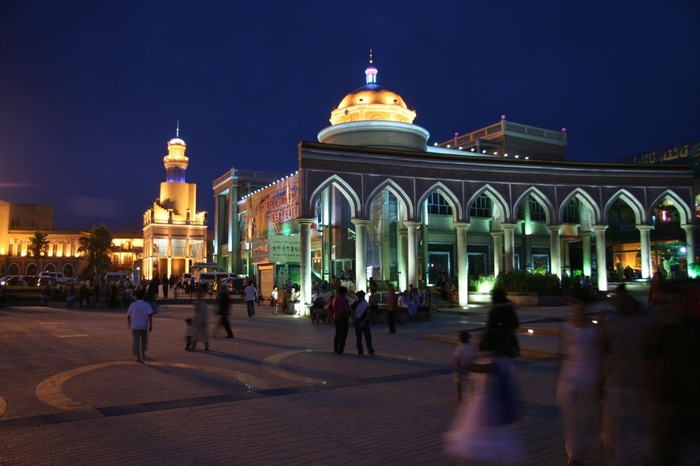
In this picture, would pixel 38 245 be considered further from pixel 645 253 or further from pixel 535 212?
pixel 645 253

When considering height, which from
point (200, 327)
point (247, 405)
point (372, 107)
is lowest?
point (247, 405)

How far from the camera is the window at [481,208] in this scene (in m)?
36.9

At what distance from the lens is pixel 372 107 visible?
3397 centimetres

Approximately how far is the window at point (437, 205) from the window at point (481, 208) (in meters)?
2.25

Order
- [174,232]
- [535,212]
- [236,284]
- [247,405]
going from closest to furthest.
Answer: [247,405], [236,284], [535,212], [174,232]

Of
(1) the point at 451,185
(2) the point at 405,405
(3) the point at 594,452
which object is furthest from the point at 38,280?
(3) the point at 594,452

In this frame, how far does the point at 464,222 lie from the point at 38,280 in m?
30.3

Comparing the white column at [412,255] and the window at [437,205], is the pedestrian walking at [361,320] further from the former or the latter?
the window at [437,205]

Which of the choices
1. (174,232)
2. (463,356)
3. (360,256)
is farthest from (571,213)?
(174,232)

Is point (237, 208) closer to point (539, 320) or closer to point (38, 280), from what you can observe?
point (38, 280)

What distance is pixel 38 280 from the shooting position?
130 ft

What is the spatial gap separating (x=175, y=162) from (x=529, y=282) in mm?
57385

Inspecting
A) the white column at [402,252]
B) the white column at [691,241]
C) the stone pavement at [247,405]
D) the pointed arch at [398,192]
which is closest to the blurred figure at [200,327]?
the stone pavement at [247,405]

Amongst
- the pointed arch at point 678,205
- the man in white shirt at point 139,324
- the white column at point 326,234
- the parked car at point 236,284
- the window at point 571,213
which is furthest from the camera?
the window at point 571,213
